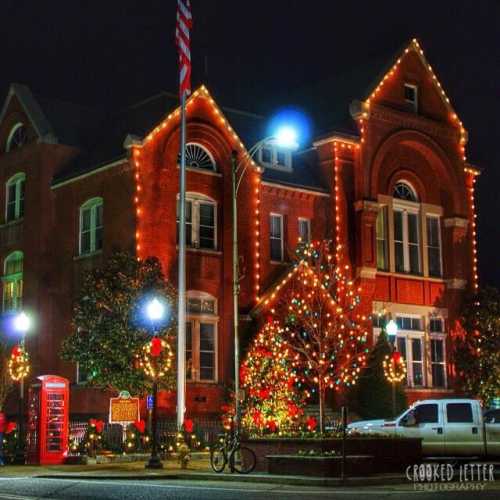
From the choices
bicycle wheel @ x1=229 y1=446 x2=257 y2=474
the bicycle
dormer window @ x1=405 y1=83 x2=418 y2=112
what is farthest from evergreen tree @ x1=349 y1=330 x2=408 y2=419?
bicycle wheel @ x1=229 y1=446 x2=257 y2=474

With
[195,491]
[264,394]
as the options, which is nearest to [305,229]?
[264,394]

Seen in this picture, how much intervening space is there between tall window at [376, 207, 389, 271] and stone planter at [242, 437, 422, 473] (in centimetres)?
2028

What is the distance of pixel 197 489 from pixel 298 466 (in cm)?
288

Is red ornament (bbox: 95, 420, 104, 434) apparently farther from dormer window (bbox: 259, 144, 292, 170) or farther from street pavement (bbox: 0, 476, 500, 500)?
dormer window (bbox: 259, 144, 292, 170)

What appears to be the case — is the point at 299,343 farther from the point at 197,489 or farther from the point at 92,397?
the point at 197,489

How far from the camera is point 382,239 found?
4375cm

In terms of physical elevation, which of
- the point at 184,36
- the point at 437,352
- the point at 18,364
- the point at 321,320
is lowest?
the point at 18,364

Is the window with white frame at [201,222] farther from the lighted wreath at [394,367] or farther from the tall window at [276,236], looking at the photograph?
the lighted wreath at [394,367]

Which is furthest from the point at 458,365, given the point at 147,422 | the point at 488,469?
the point at 488,469

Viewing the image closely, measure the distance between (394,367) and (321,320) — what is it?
3236 millimetres

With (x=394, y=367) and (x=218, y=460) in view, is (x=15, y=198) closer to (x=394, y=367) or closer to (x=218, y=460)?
(x=394, y=367)

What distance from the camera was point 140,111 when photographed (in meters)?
40.8

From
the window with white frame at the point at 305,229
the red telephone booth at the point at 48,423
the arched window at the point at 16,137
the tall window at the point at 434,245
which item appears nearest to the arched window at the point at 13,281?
the arched window at the point at 16,137

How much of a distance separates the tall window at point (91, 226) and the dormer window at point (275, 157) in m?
7.62
